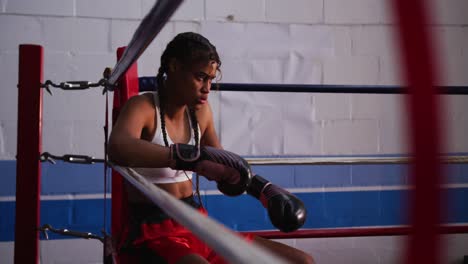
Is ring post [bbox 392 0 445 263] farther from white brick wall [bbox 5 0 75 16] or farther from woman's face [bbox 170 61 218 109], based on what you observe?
white brick wall [bbox 5 0 75 16]

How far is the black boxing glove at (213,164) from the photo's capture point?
80 cm

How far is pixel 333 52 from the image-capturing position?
2377 millimetres

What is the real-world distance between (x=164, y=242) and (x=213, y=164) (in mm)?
246

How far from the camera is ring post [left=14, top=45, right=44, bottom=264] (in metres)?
1.18

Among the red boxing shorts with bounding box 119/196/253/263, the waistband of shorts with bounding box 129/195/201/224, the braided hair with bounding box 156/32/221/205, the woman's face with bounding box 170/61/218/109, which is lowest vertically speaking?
the red boxing shorts with bounding box 119/196/253/263

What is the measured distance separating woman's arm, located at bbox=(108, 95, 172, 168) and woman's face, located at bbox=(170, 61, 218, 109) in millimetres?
87

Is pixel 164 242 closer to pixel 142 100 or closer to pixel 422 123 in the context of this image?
pixel 142 100

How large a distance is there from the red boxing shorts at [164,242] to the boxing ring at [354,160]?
7cm

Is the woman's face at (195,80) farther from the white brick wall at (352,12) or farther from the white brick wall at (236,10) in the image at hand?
the white brick wall at (352,12)

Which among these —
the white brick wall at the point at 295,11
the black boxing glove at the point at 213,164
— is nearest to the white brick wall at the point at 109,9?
the white brick wall at the point at 295,11

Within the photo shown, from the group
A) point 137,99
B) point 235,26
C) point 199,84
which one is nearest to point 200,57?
point 199,84

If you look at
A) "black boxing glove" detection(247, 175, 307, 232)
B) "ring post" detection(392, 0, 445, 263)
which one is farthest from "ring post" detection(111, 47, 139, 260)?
"ring post" detection(392, 0, 445, 263)

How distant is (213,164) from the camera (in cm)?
80

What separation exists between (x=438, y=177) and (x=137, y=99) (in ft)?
3.20
